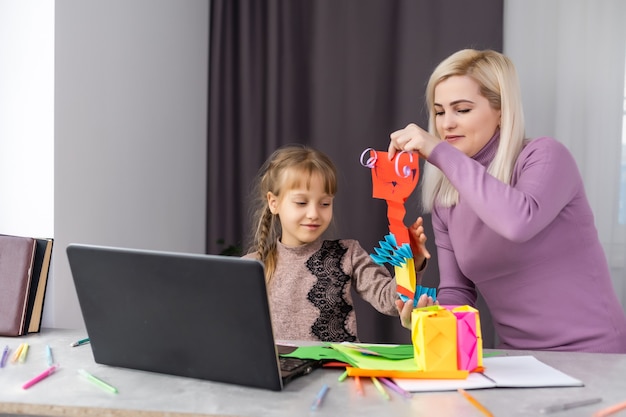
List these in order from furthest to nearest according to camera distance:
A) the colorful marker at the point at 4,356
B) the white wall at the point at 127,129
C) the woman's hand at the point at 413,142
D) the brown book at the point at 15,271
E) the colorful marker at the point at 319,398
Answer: the white wall at the point at 127,129, the brown book at the point at 15,271, the woman's hand at the point at 413,142, the colorful marker at the point at 4,356, the colorful marker at the point at 319,398

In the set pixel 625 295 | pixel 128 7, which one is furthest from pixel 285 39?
pixel 625 295

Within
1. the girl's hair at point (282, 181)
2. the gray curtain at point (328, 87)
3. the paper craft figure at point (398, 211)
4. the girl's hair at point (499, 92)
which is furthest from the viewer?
the gray curtain at point (328, 87)

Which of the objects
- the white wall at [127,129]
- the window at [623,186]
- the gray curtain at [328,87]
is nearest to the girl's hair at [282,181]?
the white wall at [127,129]

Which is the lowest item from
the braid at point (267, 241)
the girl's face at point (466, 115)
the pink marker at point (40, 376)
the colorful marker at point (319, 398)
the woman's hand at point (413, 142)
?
the pink marker at point (40, 376)

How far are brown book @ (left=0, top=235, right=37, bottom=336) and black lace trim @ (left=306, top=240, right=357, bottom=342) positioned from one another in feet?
2.34

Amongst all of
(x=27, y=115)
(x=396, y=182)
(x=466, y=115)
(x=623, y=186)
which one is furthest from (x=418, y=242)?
(x=623, y=186)

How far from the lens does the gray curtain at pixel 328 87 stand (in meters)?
2.64

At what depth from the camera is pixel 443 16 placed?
2.60 m

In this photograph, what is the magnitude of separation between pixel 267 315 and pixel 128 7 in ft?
4.79

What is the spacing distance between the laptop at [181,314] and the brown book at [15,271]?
505 millimetres

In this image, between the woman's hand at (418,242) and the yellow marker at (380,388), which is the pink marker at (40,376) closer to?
the yellow marker at (380,388)

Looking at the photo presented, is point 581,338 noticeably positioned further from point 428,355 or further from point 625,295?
point 625,295

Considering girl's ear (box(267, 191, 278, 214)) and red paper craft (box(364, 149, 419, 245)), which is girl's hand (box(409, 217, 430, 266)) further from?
girl's ear (box(267, 191, 278, 214))

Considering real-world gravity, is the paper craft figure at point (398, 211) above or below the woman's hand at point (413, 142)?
below
